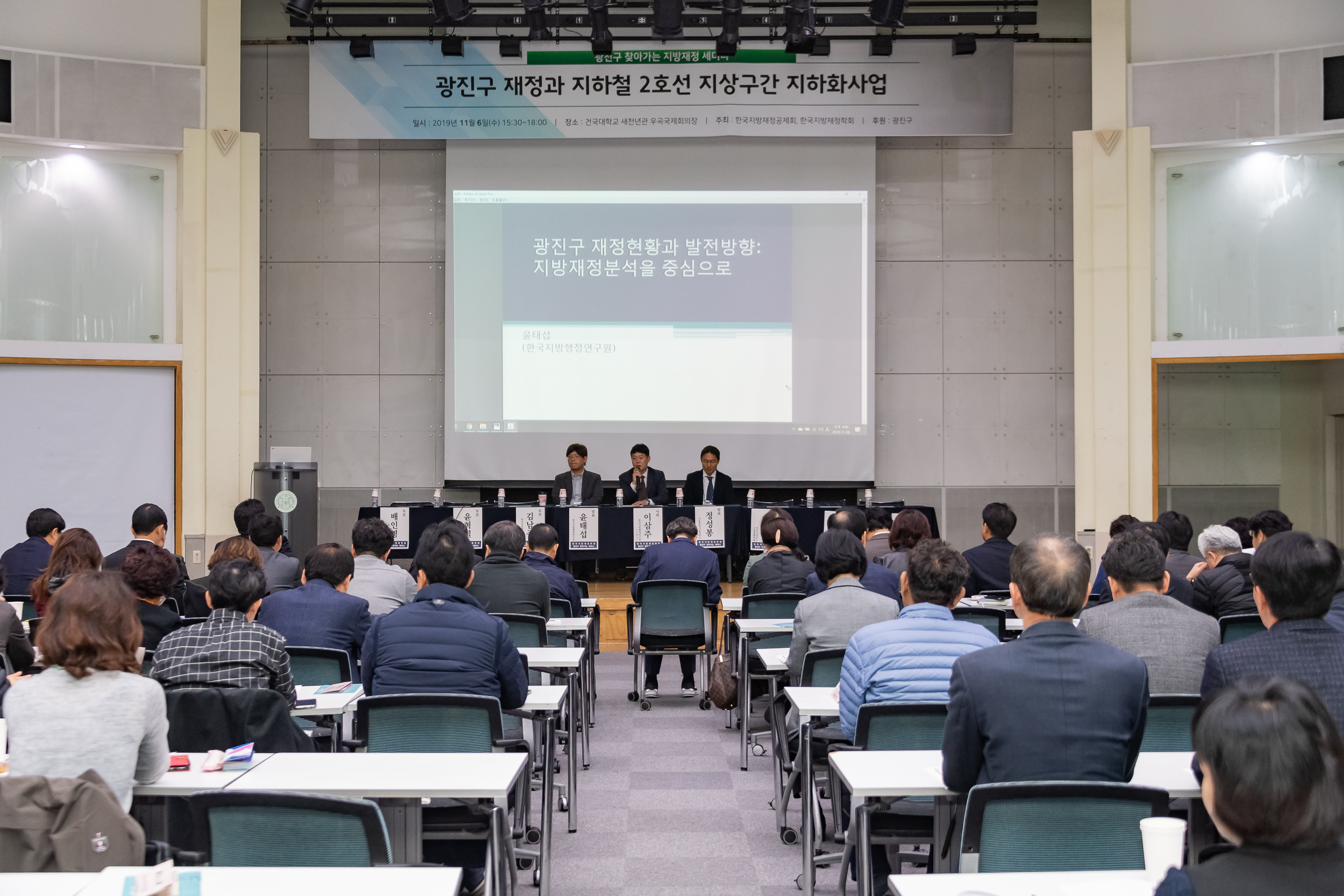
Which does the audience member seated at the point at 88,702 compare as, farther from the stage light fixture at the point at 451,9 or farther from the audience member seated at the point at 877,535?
the stage light fixture at the point at 451,9

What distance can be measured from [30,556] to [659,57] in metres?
6.55

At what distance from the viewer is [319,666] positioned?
13.0ft

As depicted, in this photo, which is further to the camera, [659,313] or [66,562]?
[659,313]

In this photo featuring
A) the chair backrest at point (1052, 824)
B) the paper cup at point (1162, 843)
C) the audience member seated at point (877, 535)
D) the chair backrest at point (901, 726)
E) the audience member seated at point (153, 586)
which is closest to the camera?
the paper cup at point (1162, 843)

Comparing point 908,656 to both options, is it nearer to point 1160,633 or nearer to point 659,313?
point 1160,633

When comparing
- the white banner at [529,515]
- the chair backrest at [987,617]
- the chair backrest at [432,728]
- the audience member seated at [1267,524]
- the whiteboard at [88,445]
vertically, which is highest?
the whiteboard at [88,445]

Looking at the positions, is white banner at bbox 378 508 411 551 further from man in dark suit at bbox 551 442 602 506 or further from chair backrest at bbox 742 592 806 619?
chair backrest at bbox 742 592 806 619

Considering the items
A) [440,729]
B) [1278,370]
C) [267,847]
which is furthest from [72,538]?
[1278,370]

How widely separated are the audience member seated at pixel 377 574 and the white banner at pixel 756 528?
4.20 meters

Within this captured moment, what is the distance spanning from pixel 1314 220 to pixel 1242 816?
9389 millimetres

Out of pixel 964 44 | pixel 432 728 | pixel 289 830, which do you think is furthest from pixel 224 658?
pixel 964 44

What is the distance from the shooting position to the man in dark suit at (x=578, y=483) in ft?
30.6

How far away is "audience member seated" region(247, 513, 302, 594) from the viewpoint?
5215mm

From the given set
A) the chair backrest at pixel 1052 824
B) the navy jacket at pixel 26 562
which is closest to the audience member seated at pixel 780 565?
the chair backrest at pixel 1052 824
